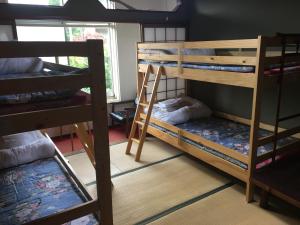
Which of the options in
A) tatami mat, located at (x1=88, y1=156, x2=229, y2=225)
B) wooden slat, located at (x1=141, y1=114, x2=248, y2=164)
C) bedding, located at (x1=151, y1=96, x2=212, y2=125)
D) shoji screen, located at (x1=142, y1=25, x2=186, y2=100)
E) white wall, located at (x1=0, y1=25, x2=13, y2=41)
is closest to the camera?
tatami mat, located at (x1=88, y1=156, x2=229, y2=225)

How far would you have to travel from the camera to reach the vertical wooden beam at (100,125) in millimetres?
1420

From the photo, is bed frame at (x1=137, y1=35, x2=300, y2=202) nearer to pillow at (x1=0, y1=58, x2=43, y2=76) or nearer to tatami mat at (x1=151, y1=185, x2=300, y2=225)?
tatami mat at (x1=151, y1=185, x2=300, y2=225)

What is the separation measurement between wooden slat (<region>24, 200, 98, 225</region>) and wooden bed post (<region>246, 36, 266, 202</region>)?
4.97 feet

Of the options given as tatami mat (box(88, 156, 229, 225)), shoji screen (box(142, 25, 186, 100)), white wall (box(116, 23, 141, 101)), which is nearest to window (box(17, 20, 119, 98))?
white wall (box(116, 23, 141, 101))

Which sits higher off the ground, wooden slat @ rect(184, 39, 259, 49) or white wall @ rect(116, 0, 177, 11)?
white wall @ rect(116, 0, 177, 11)

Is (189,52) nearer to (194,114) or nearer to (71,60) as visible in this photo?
(194,114)

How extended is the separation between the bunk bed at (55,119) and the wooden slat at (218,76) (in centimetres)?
144

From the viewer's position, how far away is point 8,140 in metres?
2.87

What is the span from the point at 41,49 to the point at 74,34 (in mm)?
3346

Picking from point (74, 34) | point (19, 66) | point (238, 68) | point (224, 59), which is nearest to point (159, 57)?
point (224, 59)

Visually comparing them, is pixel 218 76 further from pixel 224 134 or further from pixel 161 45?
pixel 161 45

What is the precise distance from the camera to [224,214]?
7.53 ft

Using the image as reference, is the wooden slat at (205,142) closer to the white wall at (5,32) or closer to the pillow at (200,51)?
the pillow at (200,51)

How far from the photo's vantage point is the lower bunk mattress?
2.74 meters
